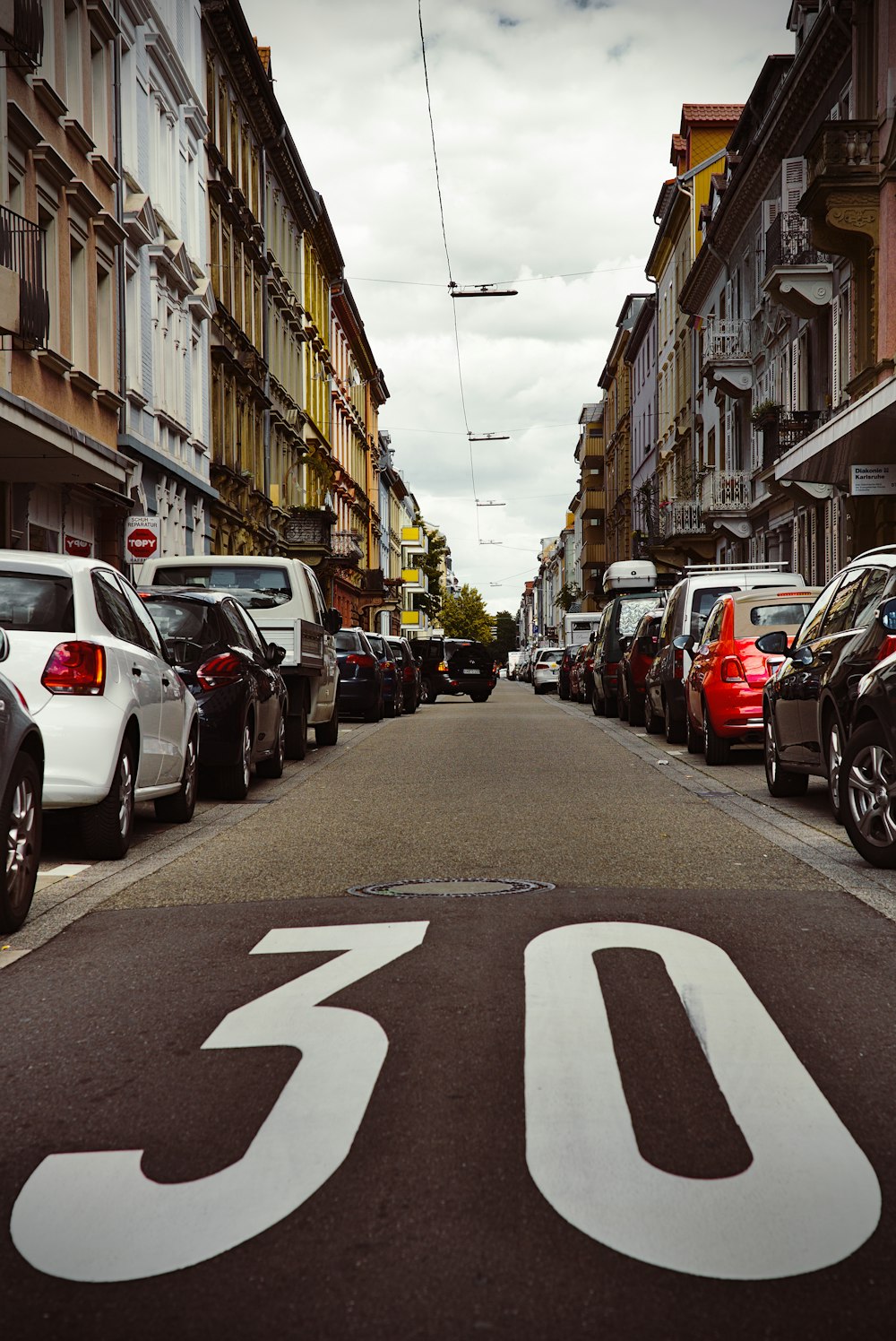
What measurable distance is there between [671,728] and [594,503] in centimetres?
8044

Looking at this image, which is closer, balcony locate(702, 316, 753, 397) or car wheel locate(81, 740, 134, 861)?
car wheel locate(81, 740, 134, 861)

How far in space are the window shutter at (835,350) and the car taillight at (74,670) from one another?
23.5m

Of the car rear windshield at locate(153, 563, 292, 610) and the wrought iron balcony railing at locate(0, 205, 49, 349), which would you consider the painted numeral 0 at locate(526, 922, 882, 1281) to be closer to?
the car rear windshield at locate(153, 563, 292, 610)

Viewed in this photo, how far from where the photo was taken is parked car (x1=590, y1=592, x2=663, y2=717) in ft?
86.3

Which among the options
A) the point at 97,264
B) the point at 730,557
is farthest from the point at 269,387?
the point at 97,264

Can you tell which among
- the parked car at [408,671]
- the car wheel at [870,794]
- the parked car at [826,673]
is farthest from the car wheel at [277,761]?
the parked car at [408,671]

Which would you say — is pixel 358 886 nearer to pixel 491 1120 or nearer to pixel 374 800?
pixel 491 1120

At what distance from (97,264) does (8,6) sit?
22.2 feet

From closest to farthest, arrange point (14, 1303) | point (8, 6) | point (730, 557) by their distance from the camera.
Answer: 1. point (14, 1303)
2. point (8, 6)
3. point (730, 557)

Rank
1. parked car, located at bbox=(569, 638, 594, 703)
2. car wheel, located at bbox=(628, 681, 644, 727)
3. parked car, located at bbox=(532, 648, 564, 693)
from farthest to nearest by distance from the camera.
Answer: parked car, located at bbox=(532, 648, 564, 693) → parked car, located at bbox=(569, 638, 594, 703) → car wheel, located at bbox=(628, 681, 644, 727)

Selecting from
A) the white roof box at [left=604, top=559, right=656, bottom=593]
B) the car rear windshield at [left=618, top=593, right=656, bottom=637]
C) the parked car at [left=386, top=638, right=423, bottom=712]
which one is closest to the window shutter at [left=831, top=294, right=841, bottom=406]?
the car rear windshield at [left=618, top=593, right=656, bottom=637]

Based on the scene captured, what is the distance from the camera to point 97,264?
2553 centimetres

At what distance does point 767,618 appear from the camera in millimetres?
15016

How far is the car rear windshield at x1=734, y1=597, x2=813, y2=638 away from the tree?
12809cm
